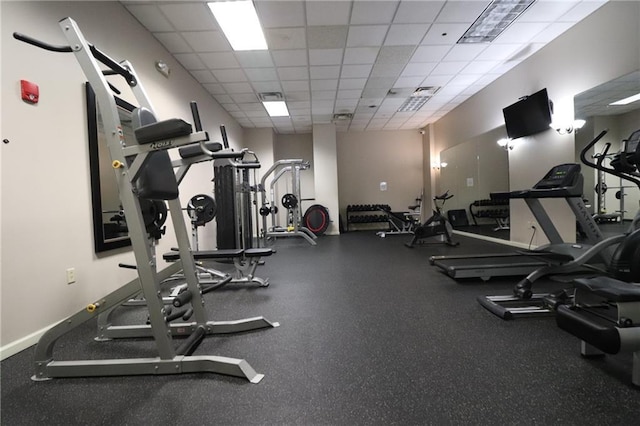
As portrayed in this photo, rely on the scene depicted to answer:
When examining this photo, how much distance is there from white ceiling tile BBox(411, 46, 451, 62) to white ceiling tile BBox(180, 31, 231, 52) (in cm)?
274

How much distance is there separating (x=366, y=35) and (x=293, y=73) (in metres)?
1.46

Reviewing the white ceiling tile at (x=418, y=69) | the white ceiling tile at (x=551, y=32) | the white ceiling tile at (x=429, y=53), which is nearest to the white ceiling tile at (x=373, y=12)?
the white ceiling tile at (x=429, y=53)

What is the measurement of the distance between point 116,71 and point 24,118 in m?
0.92

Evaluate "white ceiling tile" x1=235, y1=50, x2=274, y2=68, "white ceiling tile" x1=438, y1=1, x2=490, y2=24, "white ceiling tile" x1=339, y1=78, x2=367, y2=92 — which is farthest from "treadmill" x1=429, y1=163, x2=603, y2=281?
"white ceiling tile" x1=235, y1=50, x2=274, y2=68

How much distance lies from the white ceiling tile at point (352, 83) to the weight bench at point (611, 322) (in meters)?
4.54

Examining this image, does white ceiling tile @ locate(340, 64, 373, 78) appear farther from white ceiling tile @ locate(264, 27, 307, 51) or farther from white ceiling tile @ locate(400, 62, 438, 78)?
white ceiling tile @ locate(264, 27, 307, 51)

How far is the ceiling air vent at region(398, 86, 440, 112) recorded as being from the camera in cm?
552

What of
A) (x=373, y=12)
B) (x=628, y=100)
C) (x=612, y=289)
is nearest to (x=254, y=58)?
(x=373, y=12)

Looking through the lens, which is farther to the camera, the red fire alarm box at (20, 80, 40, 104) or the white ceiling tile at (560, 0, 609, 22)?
the white ceiling tile at (560, 0, 609, 22)

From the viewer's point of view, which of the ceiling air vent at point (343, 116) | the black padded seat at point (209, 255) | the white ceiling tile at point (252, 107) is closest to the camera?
the black padded seat at point (209, 255)

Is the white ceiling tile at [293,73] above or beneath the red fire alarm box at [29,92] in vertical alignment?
above

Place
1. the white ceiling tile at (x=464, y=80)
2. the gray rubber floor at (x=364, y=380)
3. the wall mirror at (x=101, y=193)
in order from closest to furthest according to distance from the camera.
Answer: the gray rubber floor at (x=364, y=380), the wall mirror at (x=101, y=193), the white ceiling tile at (x=464, y=80)

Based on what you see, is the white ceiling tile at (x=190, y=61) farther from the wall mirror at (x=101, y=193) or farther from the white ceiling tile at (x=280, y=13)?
the wall mirror at (x=101, y=193)

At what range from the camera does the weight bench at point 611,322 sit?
1158 mm
